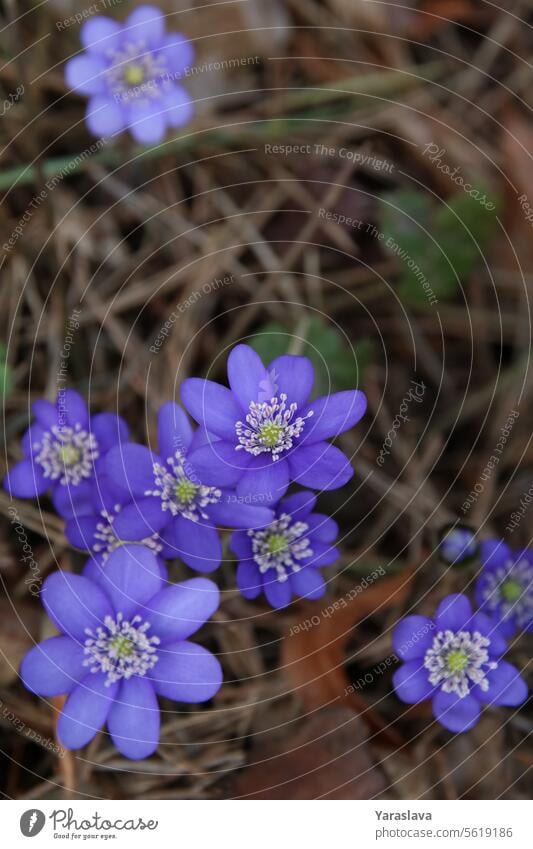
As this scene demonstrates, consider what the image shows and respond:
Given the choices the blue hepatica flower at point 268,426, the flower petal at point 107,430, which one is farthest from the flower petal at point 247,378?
the flower petal at point 107,430

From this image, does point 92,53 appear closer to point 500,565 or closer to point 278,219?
point 278,219

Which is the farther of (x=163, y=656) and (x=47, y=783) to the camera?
(x=47, y=783)

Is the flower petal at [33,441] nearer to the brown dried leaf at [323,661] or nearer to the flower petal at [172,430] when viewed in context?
the flower petal at [172,430]

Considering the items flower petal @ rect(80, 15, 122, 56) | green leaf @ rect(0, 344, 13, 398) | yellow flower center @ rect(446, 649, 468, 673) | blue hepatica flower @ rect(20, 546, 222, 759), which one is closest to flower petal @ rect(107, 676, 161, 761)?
blue hepatica flower @ rect(20, 546, 222, 759)

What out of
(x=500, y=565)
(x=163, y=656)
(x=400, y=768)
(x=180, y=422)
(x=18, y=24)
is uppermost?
(x=18, y=24)

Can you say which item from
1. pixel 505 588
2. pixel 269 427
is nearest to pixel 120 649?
pixel 269 427

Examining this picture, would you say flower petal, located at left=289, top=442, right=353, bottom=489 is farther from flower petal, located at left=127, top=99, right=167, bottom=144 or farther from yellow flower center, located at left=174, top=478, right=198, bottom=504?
flower petal, located at left=127, top=99, right=167, bottom=144

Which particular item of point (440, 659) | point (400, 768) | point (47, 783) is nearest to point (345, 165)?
point (440, 659)

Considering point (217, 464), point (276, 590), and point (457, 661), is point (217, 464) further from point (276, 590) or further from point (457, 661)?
point (457, 661)
